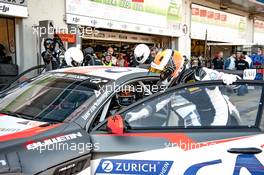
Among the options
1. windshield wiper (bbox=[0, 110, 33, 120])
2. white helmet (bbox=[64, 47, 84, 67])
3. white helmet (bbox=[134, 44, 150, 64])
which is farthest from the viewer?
white helmet (bbox=[64, 47, 84, 67])

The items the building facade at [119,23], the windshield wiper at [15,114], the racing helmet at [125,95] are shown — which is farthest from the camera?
the building facade at [119,23]

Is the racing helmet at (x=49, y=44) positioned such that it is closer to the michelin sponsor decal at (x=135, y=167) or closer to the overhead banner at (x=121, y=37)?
the overhead banner at (x=121, y=37)

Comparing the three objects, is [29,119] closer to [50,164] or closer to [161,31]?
[50,164]

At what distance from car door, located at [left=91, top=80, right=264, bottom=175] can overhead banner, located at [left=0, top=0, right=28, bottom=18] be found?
5.83 metres

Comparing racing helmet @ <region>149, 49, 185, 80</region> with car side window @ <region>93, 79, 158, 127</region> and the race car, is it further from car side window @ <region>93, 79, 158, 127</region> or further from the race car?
the race car

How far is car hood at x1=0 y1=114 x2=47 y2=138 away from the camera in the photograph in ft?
7.55

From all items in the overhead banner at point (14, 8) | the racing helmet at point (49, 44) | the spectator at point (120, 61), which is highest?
the overhead banner at point (14, 8)

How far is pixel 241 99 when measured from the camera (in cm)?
262

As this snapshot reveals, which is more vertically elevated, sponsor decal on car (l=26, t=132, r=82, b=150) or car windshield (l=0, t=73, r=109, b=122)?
car windshield (l=0, t=73, r=109, b=122)

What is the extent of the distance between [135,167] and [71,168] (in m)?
0.42

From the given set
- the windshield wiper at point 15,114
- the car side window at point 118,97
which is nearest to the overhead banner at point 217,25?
the car side window at point 118,97

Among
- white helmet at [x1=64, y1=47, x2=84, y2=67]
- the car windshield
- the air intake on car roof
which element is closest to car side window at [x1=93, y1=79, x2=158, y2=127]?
the car windshield

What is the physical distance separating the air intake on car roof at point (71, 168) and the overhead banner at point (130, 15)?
7.30 m

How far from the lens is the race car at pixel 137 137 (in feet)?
7.13
